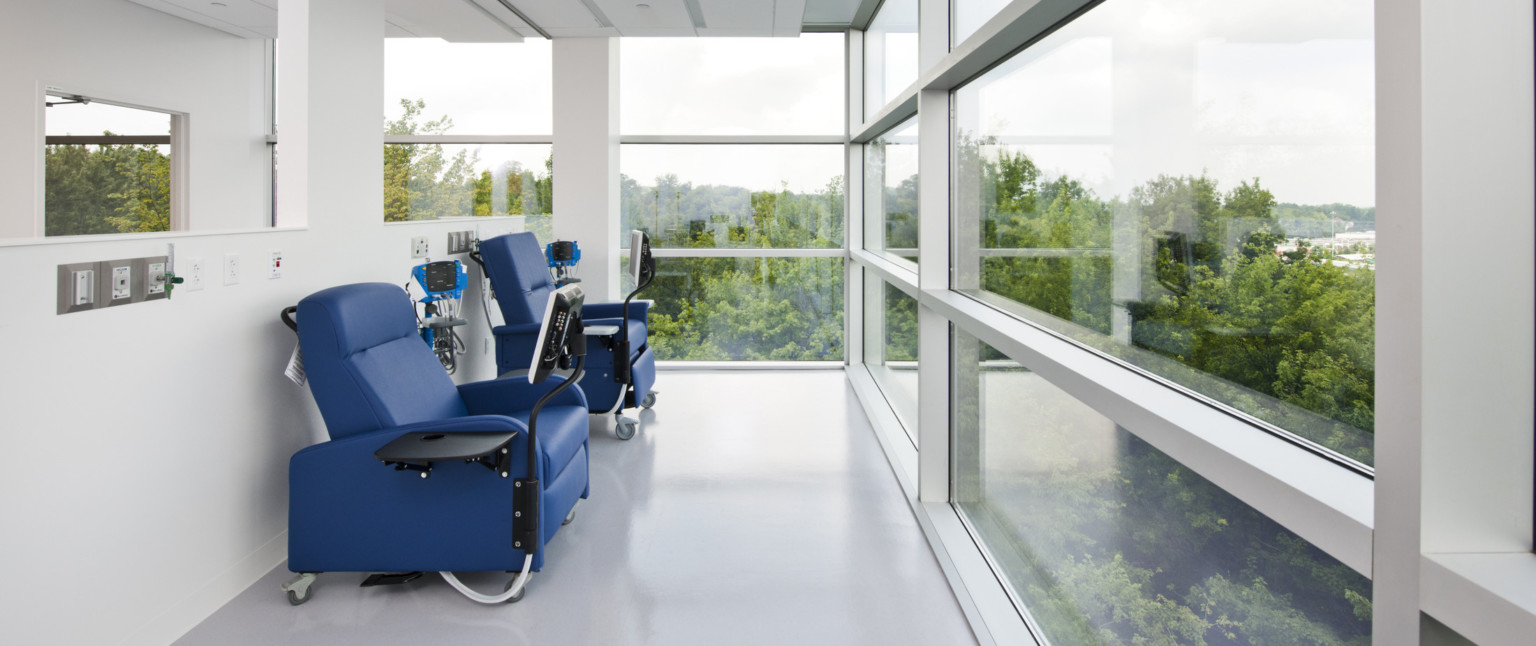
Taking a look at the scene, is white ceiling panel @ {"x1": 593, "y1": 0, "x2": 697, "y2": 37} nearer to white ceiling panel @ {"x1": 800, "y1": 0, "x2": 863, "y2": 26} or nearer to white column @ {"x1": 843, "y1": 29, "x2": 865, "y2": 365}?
white ceiling panel @ {"x1": 800, "y1": 0, "x2": 863, "y2": 26}

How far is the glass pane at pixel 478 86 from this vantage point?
6.62m

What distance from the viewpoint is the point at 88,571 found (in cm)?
210

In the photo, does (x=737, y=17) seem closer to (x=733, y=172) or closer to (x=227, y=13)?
(x=733, y=172)

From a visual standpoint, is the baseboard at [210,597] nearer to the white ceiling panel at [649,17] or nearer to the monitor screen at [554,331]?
the monitor screen at [554,331]

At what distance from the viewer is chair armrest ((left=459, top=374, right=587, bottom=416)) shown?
3299 millimetres

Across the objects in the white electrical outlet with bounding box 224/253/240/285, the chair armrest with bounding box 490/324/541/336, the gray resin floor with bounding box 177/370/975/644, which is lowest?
the gray resin floor with bounding box 177/370/975/644

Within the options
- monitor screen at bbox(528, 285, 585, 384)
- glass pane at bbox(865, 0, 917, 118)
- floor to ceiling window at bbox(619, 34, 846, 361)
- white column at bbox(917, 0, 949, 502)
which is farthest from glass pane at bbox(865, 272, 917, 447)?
monitor screen at bbox(528, 285, 585, 384)

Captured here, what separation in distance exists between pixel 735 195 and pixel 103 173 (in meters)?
4.27

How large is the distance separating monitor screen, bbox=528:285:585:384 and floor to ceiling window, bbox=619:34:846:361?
4.27 m

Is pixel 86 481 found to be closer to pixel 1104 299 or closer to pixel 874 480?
pixel 1104 299

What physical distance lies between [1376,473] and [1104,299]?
110 centimetres

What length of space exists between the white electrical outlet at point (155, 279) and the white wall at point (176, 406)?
0.14ft

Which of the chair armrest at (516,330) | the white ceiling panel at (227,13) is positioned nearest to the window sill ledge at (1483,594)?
the chair armrest at (516,330)

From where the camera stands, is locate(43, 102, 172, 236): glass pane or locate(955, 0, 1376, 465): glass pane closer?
locate(955, 0, 1376, 465): glass pane
